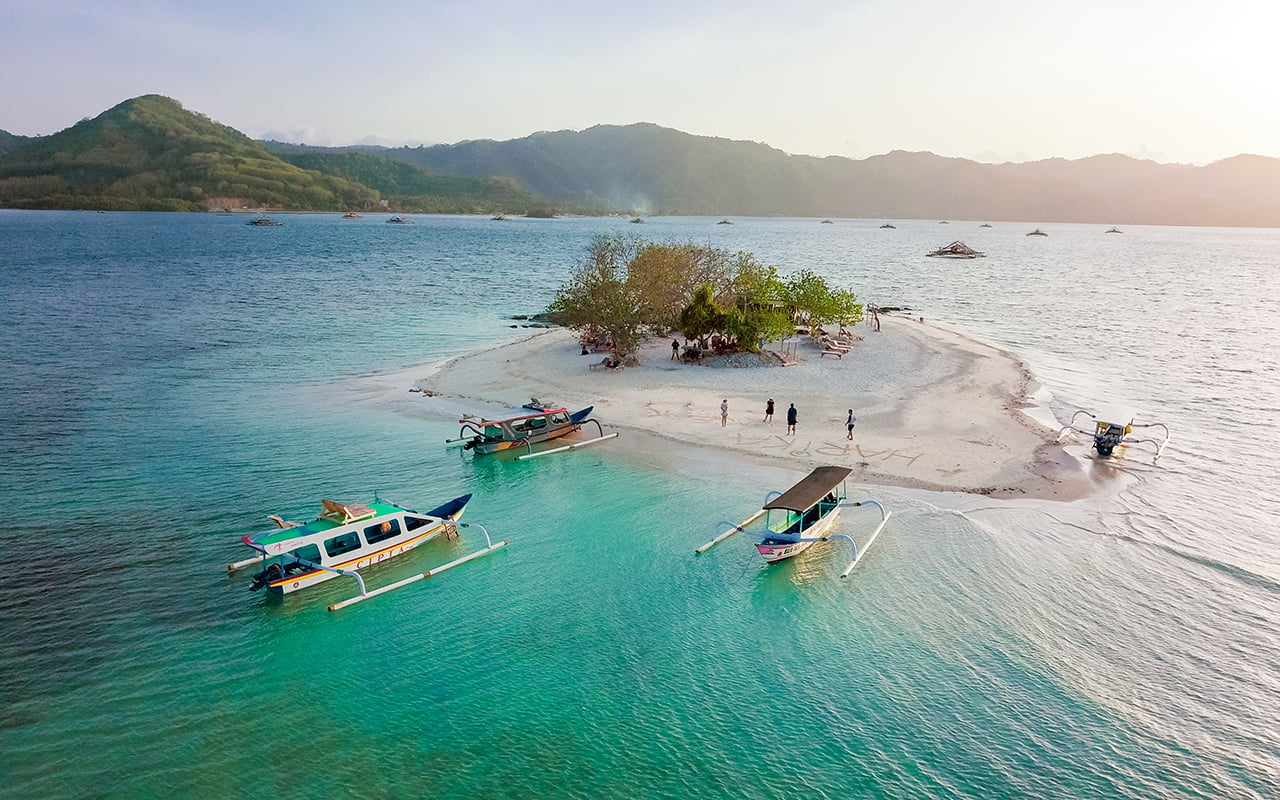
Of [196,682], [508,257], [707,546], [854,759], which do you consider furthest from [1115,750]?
[508,257]

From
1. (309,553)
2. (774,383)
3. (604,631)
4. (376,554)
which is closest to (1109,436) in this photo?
(774,383)

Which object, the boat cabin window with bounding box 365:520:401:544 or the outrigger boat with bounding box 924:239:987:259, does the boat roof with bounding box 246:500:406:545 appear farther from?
the outrigger boat with bounding box 924:239:987:259

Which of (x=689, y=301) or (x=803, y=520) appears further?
(x=689, y=301)

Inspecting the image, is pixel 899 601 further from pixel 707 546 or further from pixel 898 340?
pixel 898 340

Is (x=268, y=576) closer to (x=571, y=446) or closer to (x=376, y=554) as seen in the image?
(x=376, y=554)

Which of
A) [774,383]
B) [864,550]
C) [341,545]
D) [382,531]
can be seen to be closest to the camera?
[341,545]

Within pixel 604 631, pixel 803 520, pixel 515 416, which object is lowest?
pixel 604 631

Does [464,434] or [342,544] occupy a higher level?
[464,434]

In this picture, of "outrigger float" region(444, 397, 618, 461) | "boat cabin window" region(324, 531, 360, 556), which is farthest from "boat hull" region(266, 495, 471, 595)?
"outrigger float" region(444, 397, 618, 461)
